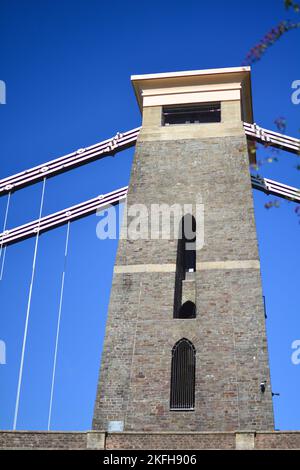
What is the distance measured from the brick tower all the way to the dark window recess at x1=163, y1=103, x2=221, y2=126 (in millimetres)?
40

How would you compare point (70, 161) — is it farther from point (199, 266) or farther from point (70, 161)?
point (199, 266)

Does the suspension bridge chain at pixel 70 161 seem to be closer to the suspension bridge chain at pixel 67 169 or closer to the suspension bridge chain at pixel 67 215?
the suspension bridge chain at pixel 67 169

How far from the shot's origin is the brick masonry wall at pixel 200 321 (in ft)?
67.1

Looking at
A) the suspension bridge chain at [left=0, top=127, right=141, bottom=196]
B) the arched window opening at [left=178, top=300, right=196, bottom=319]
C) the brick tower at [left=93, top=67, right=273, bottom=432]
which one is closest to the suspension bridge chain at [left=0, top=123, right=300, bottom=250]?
the suspension bridge chain at [left=0, top=127, right=141, bottom=196]

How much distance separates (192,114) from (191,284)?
7.52 metres

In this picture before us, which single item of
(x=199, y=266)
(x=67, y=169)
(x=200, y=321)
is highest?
(x=67, y=169)

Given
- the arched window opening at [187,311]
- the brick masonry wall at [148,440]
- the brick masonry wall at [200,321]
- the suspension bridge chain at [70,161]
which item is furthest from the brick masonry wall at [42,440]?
the suspension bridge chain at [70,161]

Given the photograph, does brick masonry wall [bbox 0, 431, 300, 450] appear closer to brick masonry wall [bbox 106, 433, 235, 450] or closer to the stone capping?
brick masonry wall [bbox 106, 433, 235, 450]

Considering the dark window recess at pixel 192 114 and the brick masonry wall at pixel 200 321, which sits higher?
the dark window recess at pixel 192 114

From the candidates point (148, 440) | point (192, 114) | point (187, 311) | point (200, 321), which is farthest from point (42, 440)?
point (192, 114)

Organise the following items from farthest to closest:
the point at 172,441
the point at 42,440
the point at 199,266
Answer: the point at 199,266 < the point at 42,440 < the point at 172,441

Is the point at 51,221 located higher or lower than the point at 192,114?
lower

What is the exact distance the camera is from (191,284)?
23.9 meters

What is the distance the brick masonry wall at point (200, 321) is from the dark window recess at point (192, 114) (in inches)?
85.7
